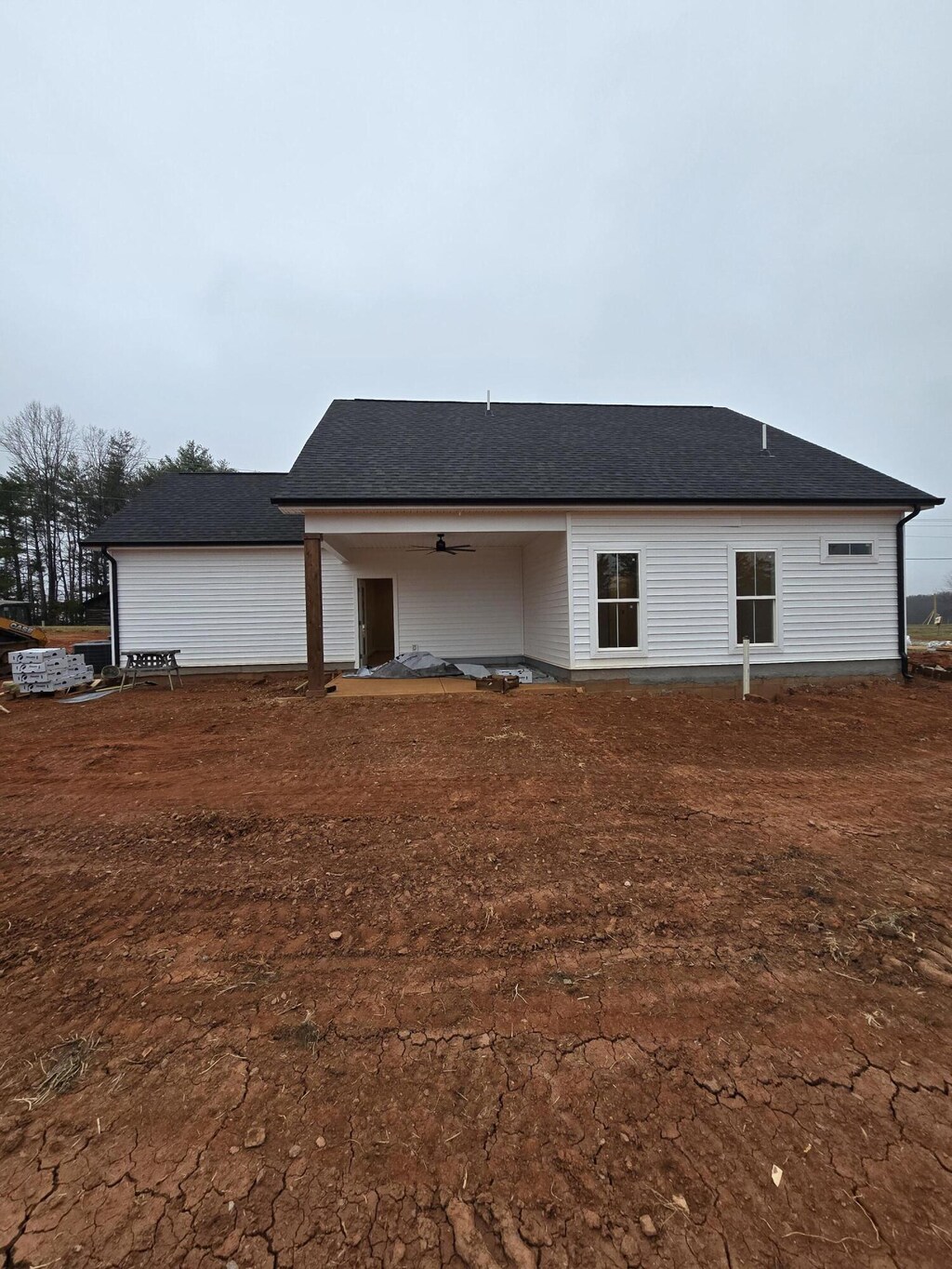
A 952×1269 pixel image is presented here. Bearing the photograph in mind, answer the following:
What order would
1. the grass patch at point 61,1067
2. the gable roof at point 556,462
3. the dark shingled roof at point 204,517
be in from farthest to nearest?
the dark shingled roof at point 204,517 < the gable roof at point 556,462 < the grass patch at point 61,1067

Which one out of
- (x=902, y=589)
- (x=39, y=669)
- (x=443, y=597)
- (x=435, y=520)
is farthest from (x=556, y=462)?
(x=39, y=669)

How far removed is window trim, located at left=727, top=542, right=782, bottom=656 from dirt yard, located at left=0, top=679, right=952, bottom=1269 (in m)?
5.36

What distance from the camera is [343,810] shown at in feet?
13.6

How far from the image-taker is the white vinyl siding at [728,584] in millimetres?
9266

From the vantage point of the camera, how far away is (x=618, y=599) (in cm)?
930

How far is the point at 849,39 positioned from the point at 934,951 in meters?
17.1

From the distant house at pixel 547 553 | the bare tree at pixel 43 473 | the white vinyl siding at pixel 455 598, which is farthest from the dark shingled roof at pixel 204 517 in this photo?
the bare tree at pixel 43 473

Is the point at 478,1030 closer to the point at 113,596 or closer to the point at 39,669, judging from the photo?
the point at 39,669

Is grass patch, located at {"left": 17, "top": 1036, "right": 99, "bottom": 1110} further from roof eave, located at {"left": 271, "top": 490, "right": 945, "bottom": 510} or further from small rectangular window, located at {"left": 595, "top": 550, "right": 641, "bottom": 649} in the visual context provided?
small rectangular window, located at {"left": 595, "top": 550, "right": 641, "bottom": 649}

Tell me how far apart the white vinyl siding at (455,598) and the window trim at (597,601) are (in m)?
3.60

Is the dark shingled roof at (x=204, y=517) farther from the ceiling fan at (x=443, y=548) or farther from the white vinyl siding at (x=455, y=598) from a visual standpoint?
the ceiling fan at (x=443, y=548)

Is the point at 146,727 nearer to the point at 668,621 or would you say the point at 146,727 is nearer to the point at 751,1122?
the point at 751,1122

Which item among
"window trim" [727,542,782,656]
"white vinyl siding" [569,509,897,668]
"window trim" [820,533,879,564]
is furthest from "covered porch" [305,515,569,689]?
"window trim" [820,533,879,564]

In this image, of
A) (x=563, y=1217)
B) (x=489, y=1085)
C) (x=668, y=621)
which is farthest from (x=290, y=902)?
(x=668, y=621)
